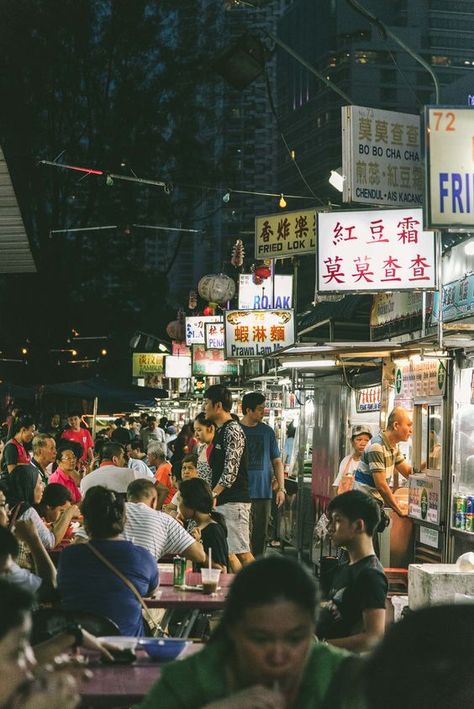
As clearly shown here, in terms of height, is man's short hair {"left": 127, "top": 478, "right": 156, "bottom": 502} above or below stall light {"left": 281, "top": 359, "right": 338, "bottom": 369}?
below

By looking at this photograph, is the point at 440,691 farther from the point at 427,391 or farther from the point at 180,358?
the point at 180,358

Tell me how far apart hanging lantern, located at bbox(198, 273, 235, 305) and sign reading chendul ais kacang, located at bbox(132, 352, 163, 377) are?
1812 centimetres

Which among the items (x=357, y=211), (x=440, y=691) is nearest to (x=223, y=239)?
(x=357, y=211)

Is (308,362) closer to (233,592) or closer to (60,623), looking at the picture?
(60,623)

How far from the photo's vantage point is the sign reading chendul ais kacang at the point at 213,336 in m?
25.5

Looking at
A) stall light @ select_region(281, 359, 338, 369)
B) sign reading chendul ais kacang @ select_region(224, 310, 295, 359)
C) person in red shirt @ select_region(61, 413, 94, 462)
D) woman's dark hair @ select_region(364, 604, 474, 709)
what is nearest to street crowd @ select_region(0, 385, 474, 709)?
woman's dark hair @ select_region(364, 604, 474, 709)

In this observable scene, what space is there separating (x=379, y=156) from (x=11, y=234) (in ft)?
14.6

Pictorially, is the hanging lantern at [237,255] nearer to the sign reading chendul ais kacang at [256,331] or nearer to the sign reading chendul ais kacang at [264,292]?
the sign reading chendul ais kacang at [264,292]

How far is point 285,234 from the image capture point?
15914 millimetres

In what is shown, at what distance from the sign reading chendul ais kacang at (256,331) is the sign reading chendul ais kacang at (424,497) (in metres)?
7.45

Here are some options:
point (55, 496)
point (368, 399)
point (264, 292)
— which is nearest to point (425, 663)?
point (55, 496)

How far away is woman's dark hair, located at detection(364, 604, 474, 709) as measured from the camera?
1.93m

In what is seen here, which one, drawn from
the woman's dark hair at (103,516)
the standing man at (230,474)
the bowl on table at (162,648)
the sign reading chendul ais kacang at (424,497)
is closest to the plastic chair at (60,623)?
the bowl on table at (162,648)

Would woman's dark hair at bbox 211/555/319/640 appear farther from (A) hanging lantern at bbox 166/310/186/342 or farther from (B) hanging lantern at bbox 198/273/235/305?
(A) hanging lantern at bbox 166/310/186/342
